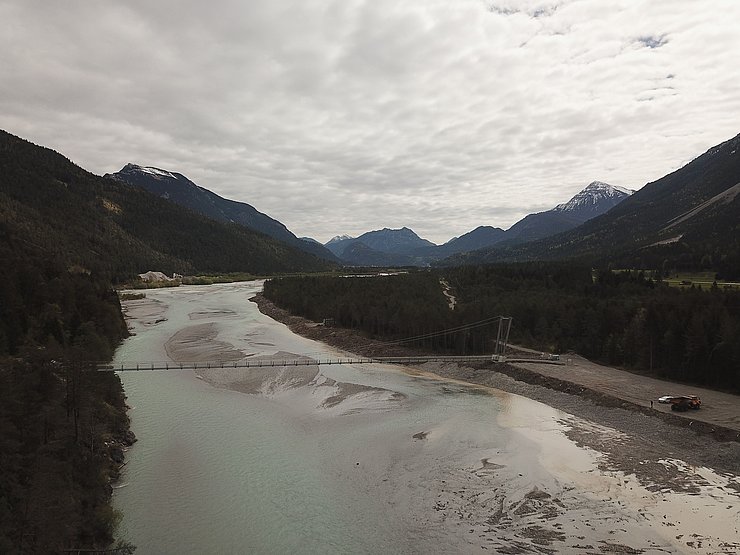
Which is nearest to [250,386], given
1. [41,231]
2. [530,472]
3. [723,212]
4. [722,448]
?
[530,472]

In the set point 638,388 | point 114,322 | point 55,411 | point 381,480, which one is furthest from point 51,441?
point 638,388

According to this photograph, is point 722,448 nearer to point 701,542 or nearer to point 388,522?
point 701,542

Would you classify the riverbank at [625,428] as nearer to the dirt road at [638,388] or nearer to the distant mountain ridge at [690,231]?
the dirt road at [638,388]

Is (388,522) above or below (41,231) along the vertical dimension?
below

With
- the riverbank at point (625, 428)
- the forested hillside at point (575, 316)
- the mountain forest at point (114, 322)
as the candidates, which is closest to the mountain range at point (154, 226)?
the mountain forest at point (114, 322)

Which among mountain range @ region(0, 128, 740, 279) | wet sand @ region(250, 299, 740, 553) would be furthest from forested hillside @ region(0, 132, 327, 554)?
mountain range @ region(0, 128, 740, 279)

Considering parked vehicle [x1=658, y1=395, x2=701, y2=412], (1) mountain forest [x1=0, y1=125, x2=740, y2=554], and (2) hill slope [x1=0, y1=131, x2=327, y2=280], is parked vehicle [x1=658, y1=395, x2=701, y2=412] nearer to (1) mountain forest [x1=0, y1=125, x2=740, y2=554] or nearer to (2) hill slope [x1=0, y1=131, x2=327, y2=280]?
(1) mountain forest [x1=0, y1=125, x2=740, y2=554]
